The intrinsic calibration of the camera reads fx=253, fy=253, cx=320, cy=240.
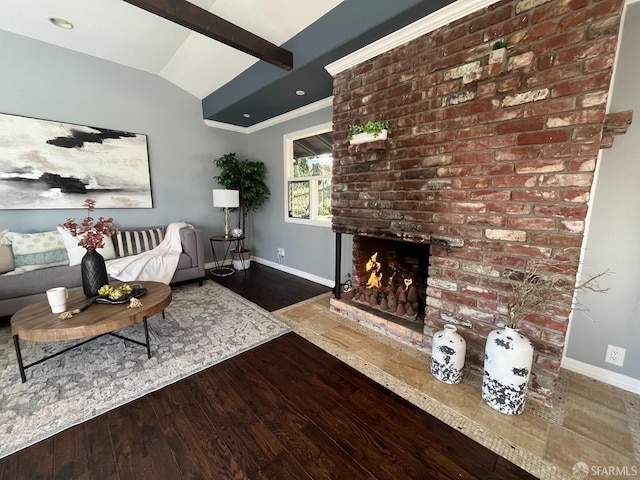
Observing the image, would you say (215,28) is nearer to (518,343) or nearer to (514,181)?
(514,181)

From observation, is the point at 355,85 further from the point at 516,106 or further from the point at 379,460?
the point at 379,460

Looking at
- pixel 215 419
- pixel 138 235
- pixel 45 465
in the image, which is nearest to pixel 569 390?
pixel 215 419

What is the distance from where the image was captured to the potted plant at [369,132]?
80.3 inches

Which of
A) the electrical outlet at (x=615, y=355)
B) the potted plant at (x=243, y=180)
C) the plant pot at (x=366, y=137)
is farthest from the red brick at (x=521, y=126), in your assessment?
the potted plant at (x=243, y=180)

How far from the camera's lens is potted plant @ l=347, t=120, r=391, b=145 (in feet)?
6.69

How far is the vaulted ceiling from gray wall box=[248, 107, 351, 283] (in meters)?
0.30

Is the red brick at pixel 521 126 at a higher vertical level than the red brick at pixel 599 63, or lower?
lower

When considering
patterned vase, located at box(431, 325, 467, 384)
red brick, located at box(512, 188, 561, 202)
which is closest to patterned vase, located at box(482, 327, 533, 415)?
patterned vase, located at box(431, 325, 467, 384)

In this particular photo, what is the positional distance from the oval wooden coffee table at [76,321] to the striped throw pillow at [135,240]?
1356 millimetres

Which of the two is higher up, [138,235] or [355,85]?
[355,85]

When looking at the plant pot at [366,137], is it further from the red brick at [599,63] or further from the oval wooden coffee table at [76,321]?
the oval wooden coffee table at [76,321]

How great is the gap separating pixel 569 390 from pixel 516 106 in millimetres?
1838

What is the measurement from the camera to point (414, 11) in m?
1.72

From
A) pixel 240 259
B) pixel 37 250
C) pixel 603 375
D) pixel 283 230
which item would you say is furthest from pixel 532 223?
pixel 37 250
